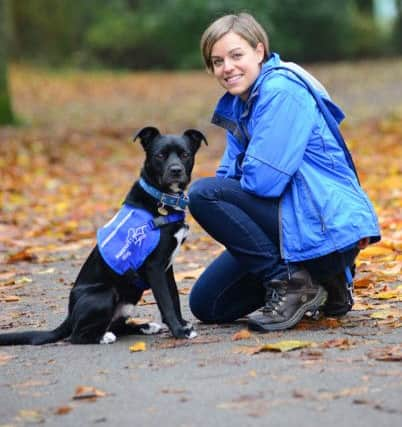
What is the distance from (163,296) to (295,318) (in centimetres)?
74

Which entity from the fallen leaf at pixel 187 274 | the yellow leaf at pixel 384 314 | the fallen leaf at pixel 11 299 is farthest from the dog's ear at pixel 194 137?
the fallen leaf at pixel 11 299

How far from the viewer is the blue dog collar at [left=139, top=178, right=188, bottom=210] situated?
5348mm

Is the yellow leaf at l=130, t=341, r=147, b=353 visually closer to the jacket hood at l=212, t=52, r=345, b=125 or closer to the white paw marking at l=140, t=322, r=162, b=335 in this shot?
the white paw marking at l=140, t=322, r=162, b=335

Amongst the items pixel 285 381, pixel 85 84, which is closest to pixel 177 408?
pixel 285 381

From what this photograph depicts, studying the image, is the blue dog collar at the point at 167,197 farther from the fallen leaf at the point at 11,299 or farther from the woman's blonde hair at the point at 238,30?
the fallen leaf at the point at 11,299

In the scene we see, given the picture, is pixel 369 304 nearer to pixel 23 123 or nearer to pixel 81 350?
pixel 81 350

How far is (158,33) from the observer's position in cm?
3509

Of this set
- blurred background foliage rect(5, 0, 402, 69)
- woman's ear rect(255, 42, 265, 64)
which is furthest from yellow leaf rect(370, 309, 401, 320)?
blurred background foliage rect(5, 0, 402, 69)

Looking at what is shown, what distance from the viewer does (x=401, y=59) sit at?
36.4 m

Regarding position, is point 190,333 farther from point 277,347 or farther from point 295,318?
point 277,347

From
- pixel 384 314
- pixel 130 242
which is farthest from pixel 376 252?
pixel 130 242

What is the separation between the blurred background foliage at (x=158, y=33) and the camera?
112 feet

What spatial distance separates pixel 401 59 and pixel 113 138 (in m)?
20.9

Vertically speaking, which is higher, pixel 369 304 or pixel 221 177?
pixel 221 177
